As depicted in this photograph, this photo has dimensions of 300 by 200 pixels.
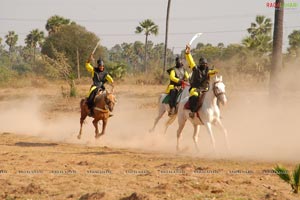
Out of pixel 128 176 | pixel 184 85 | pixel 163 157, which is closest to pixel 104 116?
pixel 184 85

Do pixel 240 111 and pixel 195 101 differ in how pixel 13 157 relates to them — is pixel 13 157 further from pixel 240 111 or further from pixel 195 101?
pixel 240 111

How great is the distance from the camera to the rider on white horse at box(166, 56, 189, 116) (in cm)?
1991

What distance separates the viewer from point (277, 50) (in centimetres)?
2373

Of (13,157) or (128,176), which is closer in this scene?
(128,176)

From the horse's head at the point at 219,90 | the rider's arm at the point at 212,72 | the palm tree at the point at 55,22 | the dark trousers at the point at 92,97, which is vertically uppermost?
the palm tree at the point at 55,22

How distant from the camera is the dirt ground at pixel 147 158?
11.0 metres

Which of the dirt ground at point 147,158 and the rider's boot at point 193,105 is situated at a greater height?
the rider's boot at point 193,105

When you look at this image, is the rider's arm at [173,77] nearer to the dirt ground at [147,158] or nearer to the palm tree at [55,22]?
the dirt ground at [147,158]

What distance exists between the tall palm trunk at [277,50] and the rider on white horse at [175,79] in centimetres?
534

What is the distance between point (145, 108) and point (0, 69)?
29341mm

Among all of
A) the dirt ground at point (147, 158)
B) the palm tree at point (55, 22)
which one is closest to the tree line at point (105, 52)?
the palm tree at point (55, 22)

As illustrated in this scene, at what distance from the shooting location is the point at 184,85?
1975cm

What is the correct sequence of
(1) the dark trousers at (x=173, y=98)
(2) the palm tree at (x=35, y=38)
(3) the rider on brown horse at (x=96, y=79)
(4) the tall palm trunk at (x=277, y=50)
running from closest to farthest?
(1) the dark trousers at (x=173, y=98) → (3) the rider on brown horse at (x=96, y=79) → (4) the tall palm trunk at (x=277, y=50) → (2) the palm tree at (x=35, y=38)

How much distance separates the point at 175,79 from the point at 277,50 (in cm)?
607
